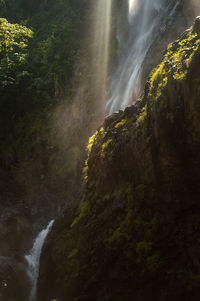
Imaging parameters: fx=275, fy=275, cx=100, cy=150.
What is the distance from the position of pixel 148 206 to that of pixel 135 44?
11.6 metres

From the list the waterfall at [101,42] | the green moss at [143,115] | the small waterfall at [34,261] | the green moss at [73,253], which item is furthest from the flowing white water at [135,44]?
the green moss at [73,253]

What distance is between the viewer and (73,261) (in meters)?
6.84

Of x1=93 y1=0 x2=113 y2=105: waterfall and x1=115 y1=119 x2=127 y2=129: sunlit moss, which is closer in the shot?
x1=115 y1=119 x2=127 y2=129: sunlit moss

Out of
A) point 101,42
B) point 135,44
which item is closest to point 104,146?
point 135,44

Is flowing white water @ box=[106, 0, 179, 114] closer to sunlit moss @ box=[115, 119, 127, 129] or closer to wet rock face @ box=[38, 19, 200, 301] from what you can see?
sunlit moss @ box=[115, 119, 127, 129]

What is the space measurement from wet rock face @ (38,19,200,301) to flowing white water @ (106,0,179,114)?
494 centimetres

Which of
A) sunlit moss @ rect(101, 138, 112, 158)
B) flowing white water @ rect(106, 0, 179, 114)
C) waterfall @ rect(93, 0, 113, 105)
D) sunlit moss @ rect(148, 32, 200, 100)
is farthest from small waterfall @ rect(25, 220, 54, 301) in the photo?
waterfall @ rect(93, 0, 113, 105)

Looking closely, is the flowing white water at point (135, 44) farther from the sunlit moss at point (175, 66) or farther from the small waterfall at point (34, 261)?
the small waterfall at point (34, 261)

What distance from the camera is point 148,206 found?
584cm

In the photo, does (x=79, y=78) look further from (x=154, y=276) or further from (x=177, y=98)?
(x=154, y=276)

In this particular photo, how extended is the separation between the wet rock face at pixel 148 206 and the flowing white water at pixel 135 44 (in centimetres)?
494

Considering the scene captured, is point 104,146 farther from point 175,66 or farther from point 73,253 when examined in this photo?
point 73,253

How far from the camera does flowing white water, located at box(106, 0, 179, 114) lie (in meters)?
12.2

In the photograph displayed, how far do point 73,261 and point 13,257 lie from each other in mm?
3433
